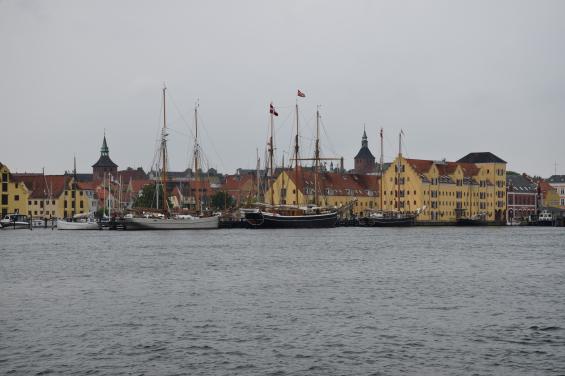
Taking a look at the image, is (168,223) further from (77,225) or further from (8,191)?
(8,191)

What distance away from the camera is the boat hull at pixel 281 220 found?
158m

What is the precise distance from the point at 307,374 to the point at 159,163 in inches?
4921

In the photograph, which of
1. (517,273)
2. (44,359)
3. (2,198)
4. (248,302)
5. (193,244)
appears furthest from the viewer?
(2,198)

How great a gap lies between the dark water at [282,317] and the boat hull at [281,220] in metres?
82.0

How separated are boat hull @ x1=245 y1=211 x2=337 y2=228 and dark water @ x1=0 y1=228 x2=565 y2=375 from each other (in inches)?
3227

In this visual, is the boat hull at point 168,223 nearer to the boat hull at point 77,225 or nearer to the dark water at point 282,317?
the boat hull at point 77,225

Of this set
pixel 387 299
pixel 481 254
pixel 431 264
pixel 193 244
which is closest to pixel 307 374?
pixel 387 299

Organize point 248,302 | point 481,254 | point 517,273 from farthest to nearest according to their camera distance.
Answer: point 481,254 → point 517,273 → point 248,302

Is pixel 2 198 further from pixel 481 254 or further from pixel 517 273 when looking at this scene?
pixel 517 273

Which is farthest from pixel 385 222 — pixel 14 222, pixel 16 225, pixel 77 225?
pixel 14 222

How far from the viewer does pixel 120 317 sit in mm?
42281

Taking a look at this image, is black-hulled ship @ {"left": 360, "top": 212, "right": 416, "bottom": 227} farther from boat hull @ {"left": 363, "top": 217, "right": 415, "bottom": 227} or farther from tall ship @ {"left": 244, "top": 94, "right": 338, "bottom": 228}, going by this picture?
tall ship @ {"left": 244, "top": 94, "right": 338, "bottom": 228}

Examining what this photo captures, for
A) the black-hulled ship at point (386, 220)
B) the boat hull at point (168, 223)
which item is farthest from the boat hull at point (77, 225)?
the black-hulled ship at point (386, 220)

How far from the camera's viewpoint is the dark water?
1281 inches
